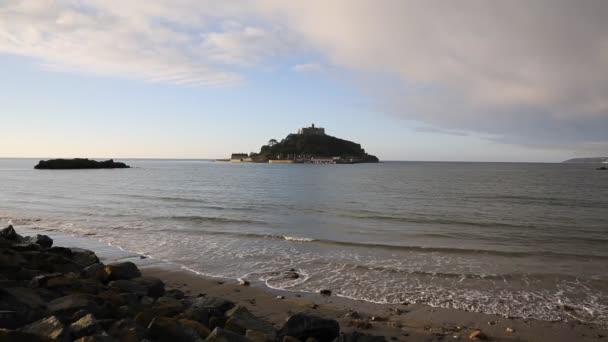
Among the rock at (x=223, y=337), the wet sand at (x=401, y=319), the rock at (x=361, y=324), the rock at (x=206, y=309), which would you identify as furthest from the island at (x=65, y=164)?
the rock at (x=223, y=337)

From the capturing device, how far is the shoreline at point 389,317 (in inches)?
321

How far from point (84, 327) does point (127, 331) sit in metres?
0.58

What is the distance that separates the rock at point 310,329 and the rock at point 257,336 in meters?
0.50

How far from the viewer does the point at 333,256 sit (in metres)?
15.2

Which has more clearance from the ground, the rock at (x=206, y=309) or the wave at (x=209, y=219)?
the rock at (x=206, y=309)

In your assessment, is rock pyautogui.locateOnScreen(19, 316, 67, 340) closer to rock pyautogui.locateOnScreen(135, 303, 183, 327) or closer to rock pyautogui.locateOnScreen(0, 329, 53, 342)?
rock pyautogui.locateOnScreen(0, 329, 53, 342)

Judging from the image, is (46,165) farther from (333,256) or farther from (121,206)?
(333,256)

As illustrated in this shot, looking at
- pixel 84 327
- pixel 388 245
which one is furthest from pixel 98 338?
pixel 388 245

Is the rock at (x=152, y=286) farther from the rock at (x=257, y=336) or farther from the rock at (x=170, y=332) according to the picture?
the rock at (x=257, y=336)

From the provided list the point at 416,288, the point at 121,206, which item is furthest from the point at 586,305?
the point at 121,206

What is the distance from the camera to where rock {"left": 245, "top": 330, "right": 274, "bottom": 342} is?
20.6 ft

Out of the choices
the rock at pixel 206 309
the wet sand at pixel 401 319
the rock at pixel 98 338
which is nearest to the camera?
the rock at pixel 98 338

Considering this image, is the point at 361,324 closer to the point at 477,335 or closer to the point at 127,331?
the point at 477,335

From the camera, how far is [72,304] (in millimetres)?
7270
